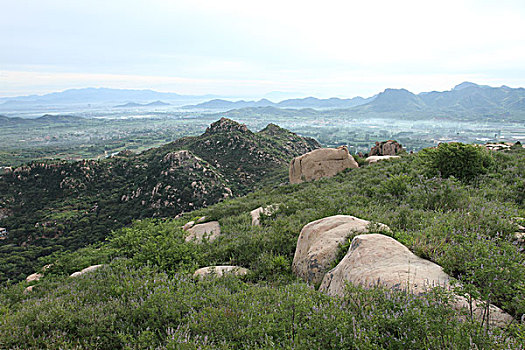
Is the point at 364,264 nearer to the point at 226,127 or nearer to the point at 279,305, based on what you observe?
the point at 279,305

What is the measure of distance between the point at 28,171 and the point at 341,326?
64415mm

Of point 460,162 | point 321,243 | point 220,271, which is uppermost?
point 460,162

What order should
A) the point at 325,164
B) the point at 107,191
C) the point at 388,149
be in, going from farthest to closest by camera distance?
the point at 107,191 → the point at 388,149 → the point at 325,164

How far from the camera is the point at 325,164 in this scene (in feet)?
77.4

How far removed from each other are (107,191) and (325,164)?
39528mm

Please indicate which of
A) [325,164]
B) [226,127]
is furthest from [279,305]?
[226,127]

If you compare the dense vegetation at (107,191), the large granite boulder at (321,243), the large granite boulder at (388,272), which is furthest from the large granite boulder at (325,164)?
the large granite boulder at (388,272)

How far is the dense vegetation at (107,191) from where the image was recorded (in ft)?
108

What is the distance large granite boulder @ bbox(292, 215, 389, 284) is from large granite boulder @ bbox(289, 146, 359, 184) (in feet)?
55.5

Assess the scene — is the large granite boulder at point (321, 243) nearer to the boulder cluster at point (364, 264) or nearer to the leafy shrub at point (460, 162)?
the boulder cluster at point (364, 264)

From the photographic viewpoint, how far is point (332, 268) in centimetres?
516

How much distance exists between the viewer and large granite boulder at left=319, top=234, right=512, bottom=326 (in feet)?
10.7

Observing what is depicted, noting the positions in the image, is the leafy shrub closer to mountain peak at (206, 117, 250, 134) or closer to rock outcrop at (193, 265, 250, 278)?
rock outcrop at (193, 265, 250, 278)

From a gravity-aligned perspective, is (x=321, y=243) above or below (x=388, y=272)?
below
